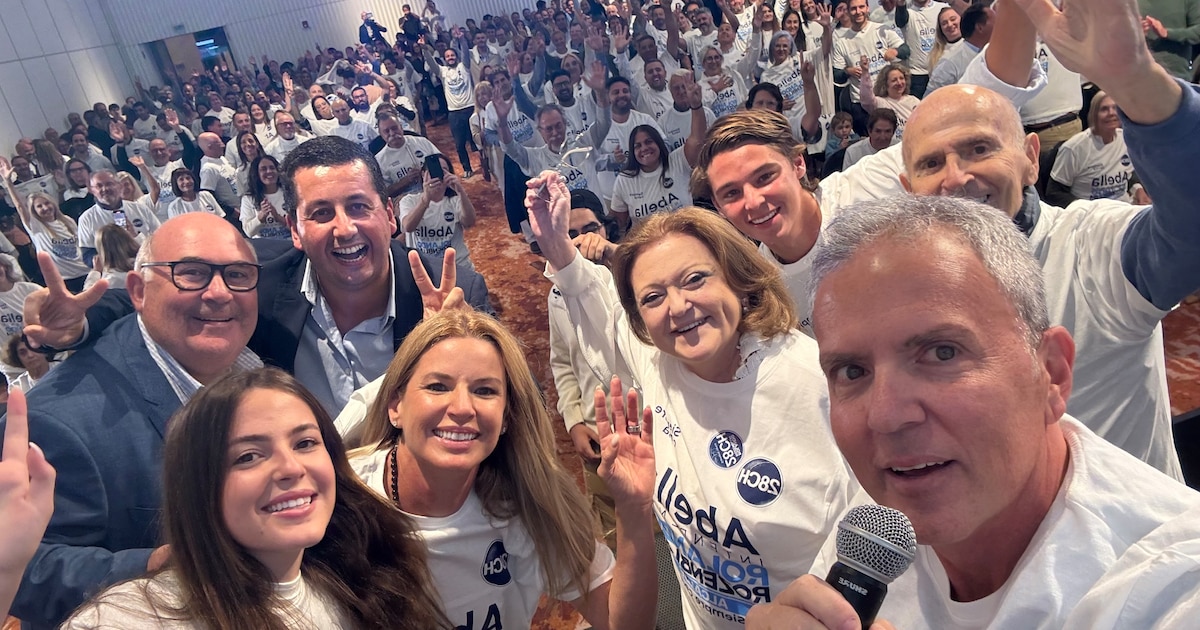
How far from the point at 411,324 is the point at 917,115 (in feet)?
5.51

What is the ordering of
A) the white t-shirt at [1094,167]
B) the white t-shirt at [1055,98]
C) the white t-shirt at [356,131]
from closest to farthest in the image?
the white t-shirt at [1094,167], the white t-shirt at [1055,98], the white t-shirt at [356,131]

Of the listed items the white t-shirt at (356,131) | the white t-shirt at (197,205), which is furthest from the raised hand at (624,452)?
the white t-shirt at (356,131)

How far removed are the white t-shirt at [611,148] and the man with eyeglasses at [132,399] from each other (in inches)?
142

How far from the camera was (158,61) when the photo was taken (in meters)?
14.5

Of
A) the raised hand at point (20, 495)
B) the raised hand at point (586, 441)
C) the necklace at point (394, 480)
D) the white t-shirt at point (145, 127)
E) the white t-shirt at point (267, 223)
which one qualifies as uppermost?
the white t-shirt at point (145, 127)

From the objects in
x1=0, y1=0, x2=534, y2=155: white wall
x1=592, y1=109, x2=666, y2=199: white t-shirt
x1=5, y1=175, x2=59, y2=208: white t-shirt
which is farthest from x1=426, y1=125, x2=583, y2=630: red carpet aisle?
x1=0, y1=0, x2=534, y2=155: white wall

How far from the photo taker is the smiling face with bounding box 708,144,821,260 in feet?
6.97

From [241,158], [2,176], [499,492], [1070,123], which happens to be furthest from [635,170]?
[2,176]

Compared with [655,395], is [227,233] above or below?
above

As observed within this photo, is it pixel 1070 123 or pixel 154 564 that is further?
pixel 1070 123

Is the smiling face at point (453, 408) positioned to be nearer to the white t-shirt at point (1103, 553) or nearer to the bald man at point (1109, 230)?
the white t-shirt at point (1103, 553)

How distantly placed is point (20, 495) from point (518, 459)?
98cm

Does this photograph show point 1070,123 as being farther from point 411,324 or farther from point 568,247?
point 411,324

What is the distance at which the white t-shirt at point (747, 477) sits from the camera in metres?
1.52
